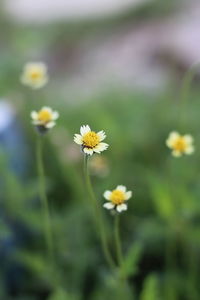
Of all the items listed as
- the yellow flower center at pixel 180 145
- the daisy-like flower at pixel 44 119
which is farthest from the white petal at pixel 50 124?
the yellow flower center at pixel 180 145

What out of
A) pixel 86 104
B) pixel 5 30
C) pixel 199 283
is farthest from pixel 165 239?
pixel 5 30

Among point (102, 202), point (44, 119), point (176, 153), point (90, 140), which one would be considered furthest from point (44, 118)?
point (102, 202)

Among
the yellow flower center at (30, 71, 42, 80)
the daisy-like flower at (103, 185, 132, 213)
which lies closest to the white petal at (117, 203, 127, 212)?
the daisy-like flower at (103, 185, 132, 213)

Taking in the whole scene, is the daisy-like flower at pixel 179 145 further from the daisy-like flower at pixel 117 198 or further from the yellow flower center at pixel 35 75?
the yellow flower center at pixel 35 75

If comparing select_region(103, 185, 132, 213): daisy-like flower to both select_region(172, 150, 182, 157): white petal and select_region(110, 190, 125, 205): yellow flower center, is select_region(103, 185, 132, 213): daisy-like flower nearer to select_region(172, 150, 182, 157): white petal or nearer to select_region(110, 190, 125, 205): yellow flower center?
select_region(110, 190, 125, 205): yellow flower center

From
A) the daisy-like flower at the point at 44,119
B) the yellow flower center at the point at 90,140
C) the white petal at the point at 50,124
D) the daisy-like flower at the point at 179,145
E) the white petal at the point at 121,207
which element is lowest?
the white petal at the point at 121,207

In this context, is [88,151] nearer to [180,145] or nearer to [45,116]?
[45,116]
